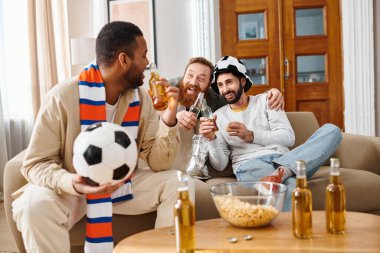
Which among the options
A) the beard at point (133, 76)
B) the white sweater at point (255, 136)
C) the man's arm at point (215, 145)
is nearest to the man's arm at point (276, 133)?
the white sweater at point (255, 136)

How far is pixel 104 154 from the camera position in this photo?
5.33 feet

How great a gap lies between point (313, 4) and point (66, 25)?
241cm

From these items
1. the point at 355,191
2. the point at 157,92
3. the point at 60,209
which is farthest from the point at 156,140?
the point at 355,191

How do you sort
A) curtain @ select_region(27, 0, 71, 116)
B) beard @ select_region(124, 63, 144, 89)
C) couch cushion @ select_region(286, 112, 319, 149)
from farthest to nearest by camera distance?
curtain @ select_region(27, 0, 71, 116) → couch cushion @ select_region(286, 112, 319, 149) → beard @ select_region(124, 63, 144, 89)

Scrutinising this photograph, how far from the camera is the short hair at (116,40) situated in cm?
207

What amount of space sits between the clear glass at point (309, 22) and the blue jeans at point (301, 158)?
2.62m

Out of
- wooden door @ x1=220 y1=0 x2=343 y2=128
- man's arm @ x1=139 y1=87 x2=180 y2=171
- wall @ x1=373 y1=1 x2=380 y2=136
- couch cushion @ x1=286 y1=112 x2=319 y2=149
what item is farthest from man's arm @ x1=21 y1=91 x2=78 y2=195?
wall @ x1=373 y1=1 x2=380 y2=136

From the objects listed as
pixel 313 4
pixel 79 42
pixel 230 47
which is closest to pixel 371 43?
pixel 313 4

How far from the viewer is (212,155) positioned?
2.57 metres

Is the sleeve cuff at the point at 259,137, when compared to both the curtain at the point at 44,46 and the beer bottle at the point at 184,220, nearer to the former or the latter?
the beer bottle at the point at 184,220

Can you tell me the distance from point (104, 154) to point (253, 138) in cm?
113

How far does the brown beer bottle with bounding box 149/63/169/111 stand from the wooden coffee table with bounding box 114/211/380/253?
0.72 meters

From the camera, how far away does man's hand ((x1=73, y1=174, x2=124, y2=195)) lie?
1685 mm

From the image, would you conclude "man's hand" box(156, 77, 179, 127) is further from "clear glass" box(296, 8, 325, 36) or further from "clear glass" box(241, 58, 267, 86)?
A: "clear glass" box(296, 8, 325, 36)
